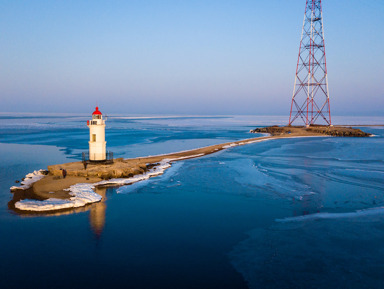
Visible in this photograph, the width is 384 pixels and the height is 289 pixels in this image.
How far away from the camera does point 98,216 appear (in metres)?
11.6

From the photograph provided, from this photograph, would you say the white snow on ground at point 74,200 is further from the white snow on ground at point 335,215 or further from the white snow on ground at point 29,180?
the white snow on ground at point 335,215

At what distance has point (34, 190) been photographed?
14023 millimetres

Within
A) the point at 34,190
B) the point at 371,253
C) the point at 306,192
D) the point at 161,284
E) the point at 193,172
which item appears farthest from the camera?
the point at 193,172

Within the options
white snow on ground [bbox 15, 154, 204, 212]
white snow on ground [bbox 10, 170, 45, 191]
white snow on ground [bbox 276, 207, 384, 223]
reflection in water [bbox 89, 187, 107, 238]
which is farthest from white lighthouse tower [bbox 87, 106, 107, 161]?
white snow on ground [bbox 276, 207, 384, 223]

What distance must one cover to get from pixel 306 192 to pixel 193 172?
7.20 meters

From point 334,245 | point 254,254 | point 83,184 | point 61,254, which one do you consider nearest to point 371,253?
point 334,245

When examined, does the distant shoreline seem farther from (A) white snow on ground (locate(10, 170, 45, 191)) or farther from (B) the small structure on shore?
(B) the small structure on shore

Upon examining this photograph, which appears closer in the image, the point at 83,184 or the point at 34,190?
the point at 34,190

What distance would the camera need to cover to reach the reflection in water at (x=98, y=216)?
10.3 metres

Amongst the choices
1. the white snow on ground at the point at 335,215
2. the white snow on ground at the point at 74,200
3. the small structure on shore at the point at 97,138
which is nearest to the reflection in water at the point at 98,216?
the white snow on ground at the point at 74,200

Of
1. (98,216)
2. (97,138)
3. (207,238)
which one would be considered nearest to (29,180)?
(97,138)

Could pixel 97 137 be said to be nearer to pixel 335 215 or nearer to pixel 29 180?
pixel 29 180

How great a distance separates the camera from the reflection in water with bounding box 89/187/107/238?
1035 cm

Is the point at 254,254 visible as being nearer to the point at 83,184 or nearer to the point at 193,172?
the point at 83,184
